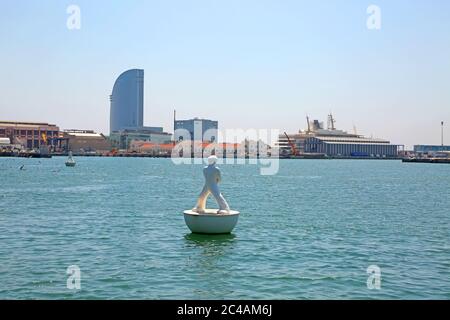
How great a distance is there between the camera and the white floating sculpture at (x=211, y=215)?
75.7 feet

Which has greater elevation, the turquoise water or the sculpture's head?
the sculpture's head

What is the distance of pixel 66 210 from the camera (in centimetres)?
3734

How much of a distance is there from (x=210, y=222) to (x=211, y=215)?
0.30 meters

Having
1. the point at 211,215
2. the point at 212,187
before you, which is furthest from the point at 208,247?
the point at 212,187

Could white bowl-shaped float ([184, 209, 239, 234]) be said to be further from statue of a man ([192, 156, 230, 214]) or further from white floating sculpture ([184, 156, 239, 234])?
statue of a man ([192, 156, 230, 214])

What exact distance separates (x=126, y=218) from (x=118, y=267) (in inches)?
599

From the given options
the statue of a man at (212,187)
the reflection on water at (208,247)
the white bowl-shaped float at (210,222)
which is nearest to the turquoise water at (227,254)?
the reflection on water at (208,247)

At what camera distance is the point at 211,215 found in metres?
23.1

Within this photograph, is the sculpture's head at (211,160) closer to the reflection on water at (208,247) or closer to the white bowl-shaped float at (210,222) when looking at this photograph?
the white bowl-shaped float at (210,222)

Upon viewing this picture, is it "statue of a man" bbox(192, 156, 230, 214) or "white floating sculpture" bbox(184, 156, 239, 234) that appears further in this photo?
"statue of a man" bbox(192, 156, 230, 214)

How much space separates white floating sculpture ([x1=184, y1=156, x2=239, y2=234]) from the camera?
2308 centimetres

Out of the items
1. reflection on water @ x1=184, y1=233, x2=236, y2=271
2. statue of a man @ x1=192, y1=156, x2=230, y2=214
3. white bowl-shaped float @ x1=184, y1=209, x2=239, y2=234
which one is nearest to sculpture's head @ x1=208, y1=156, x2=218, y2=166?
statue of a man @ x1=192, y1=156, x2=230, y2=214

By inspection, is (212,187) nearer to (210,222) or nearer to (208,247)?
(210,222)

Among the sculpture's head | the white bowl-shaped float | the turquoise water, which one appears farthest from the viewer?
the sculpture's head
